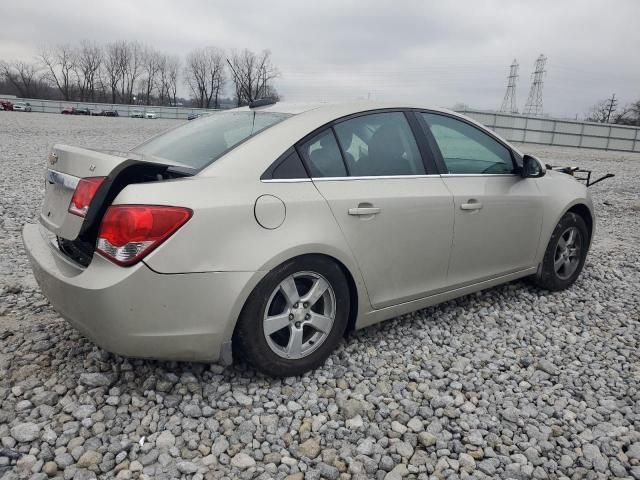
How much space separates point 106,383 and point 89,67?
91800 millimetres

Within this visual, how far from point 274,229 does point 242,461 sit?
104 centimetres

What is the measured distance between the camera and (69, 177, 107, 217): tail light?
232cm

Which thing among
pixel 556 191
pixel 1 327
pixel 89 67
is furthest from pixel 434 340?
pixel 89 67

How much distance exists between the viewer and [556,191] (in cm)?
397

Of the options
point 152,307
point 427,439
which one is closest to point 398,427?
point 427,439

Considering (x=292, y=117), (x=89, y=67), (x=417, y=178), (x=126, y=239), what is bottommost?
(x=126, y=239)

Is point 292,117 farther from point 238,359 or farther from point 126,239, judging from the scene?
point 238,359

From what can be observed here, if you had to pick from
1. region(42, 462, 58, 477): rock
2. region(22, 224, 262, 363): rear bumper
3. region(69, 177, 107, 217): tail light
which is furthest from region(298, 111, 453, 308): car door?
region(42, 462, 58, 477): rock

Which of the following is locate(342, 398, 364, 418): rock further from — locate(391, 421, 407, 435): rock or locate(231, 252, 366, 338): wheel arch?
locate(231, 252, 366, 338): wheel arch

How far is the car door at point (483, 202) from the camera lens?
3.28 m

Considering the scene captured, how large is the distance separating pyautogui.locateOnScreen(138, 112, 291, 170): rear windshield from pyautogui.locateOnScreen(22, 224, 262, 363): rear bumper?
62cm

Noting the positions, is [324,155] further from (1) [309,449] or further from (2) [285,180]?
(1) [309,449]

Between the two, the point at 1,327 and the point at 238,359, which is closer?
the point at 238,359

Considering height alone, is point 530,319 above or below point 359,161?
below
